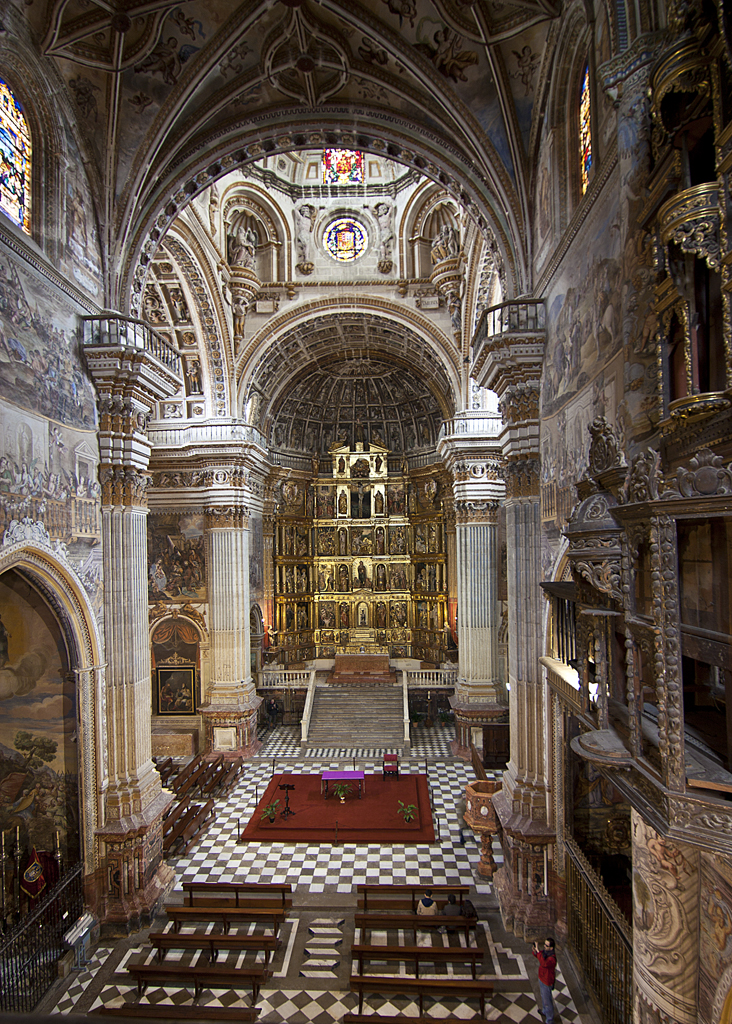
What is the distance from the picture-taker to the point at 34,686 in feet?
37.9

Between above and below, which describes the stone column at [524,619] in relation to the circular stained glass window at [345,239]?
below

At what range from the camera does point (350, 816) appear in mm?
16875

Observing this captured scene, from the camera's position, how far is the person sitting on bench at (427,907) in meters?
11.9

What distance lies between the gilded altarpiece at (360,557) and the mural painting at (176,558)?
7.54 metres

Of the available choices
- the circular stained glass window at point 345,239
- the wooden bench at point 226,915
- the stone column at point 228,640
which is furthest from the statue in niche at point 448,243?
the wooden bench at point 226,915

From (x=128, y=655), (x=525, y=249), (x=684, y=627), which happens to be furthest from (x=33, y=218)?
(x=684, y=627)

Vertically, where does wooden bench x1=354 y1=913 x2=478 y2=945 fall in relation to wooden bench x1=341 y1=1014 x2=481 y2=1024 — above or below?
below

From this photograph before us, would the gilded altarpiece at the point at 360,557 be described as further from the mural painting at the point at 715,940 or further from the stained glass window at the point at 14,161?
the mural painting at the point at 715,940

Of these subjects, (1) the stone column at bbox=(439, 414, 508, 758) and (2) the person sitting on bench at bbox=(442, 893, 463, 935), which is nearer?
(2) the person sitting on bench at bbox=(442, 893, 463, 935)

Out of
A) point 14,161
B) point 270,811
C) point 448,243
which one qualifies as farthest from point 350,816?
point 448,243

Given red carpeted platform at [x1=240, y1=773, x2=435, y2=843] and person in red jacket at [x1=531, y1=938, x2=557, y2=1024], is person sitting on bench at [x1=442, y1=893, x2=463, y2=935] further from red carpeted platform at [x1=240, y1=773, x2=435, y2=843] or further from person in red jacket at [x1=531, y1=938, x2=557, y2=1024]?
red carpeted platform at [x1=240, y1=773, x2=435, y2=843]

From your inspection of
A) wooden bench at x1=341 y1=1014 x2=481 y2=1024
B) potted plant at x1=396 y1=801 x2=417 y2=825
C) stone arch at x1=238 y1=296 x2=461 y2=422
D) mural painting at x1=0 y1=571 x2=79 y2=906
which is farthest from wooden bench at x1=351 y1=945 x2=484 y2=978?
stone arch at x1=238 y1=296 x2=461 y2=422

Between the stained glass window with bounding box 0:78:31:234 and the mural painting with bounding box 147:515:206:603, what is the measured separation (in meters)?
13.9

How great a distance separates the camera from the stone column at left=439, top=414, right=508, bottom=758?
862 inches
